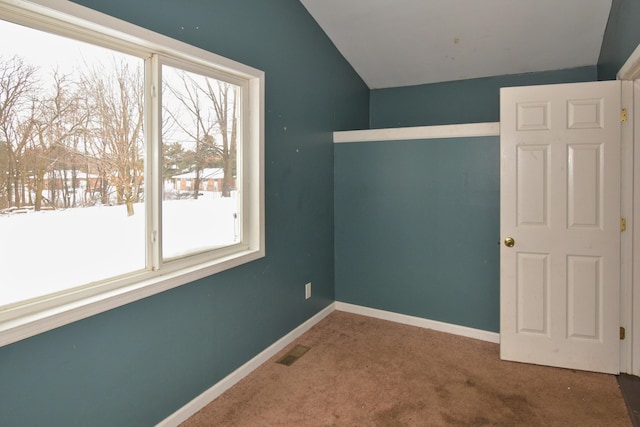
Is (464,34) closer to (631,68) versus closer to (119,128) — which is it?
(631,68)

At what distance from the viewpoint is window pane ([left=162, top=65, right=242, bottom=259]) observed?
2.11m

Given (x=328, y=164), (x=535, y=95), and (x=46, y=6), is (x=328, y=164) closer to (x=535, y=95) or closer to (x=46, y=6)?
(x=535, y=95)

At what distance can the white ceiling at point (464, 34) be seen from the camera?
9.30ft

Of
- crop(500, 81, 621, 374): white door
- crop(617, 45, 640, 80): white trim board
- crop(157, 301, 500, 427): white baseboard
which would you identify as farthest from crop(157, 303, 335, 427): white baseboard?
crop(617, 45, 640, 80): white trim board

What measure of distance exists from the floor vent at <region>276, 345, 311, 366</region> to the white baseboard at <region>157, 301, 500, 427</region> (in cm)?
8

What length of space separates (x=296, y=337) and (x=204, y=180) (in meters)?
1.54

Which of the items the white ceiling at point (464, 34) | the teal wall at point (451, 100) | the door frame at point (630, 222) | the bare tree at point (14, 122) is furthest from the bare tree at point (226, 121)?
the door frame at point (630, 222)

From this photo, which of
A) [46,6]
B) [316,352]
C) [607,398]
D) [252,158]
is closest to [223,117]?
[252,158]

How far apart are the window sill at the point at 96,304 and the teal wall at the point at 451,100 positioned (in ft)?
8.98

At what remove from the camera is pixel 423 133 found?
330 cm

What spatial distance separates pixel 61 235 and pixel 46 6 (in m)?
0.91

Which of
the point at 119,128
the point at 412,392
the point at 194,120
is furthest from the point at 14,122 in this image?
the point at 412,392

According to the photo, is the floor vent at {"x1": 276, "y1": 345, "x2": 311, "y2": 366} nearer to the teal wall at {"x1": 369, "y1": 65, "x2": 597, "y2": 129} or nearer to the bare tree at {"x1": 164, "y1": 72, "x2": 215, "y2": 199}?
the bare tree at {"x1": 164, "y1": 72, "x2": 215, "y2": 199}

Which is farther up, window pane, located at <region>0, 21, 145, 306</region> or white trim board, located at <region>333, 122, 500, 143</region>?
white trim board, located at <region>333, 122, 500, 143</region>
